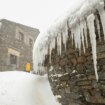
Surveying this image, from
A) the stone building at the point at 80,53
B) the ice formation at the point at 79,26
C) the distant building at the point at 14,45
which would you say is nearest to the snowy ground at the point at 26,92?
the stone building at the point at 80,53

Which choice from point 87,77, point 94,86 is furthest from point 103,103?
point 87,77

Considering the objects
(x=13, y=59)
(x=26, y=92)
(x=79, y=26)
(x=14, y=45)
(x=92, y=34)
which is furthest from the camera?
(x=14, y=45)

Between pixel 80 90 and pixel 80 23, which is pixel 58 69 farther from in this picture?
pixel 80 23

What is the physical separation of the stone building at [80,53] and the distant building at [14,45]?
1052 centimetres

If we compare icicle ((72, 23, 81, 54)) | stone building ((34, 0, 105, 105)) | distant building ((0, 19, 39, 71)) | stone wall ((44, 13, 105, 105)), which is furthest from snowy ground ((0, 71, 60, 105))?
distant building ((0, 19, 39, 71))

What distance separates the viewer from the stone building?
2619mm

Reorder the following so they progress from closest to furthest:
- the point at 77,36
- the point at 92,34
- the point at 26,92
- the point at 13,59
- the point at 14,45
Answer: the point at 92,34 → the point at 77,36 → the point at 26,92 → the point at 13,59 → the point at 14,45

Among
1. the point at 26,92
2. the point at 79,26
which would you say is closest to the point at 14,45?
the point at 26,92

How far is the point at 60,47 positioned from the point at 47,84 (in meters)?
1.33

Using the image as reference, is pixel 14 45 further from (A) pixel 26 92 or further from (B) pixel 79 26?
(B) pixel 79 26

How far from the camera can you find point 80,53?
297cm

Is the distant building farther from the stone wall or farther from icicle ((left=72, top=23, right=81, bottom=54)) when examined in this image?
icicle ((left=72, top=23, right=81, bottom=54))

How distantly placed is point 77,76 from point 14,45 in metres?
12.3

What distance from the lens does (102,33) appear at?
8.52 feet
